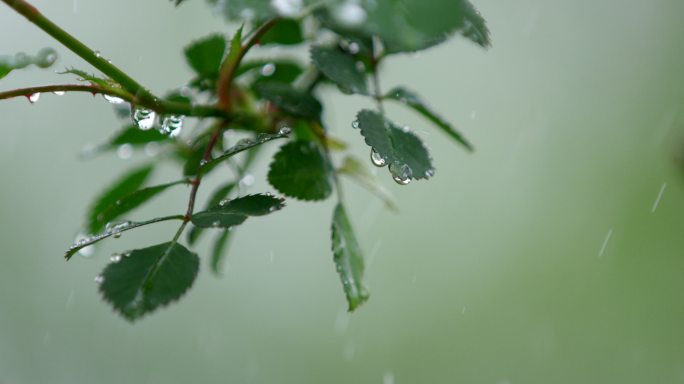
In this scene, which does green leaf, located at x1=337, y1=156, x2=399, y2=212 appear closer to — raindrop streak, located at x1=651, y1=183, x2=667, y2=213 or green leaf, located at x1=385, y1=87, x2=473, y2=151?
green leaf, located at x1=385, y1=87, x2=473, y2=151

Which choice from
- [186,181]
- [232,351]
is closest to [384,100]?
[186,181]

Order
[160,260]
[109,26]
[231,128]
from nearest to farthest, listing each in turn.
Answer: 1. [160,260]
2. [231,128]
3. [109,26]

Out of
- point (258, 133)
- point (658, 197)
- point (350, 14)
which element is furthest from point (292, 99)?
point (658, 197)

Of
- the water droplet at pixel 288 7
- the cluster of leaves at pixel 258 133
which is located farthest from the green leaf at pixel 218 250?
the water droplet at pixel 288 7

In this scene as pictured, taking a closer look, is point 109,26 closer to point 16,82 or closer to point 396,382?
point 16,82

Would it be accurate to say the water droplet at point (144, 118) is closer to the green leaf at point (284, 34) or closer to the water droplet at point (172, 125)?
the water droplet at point (172, 125)
